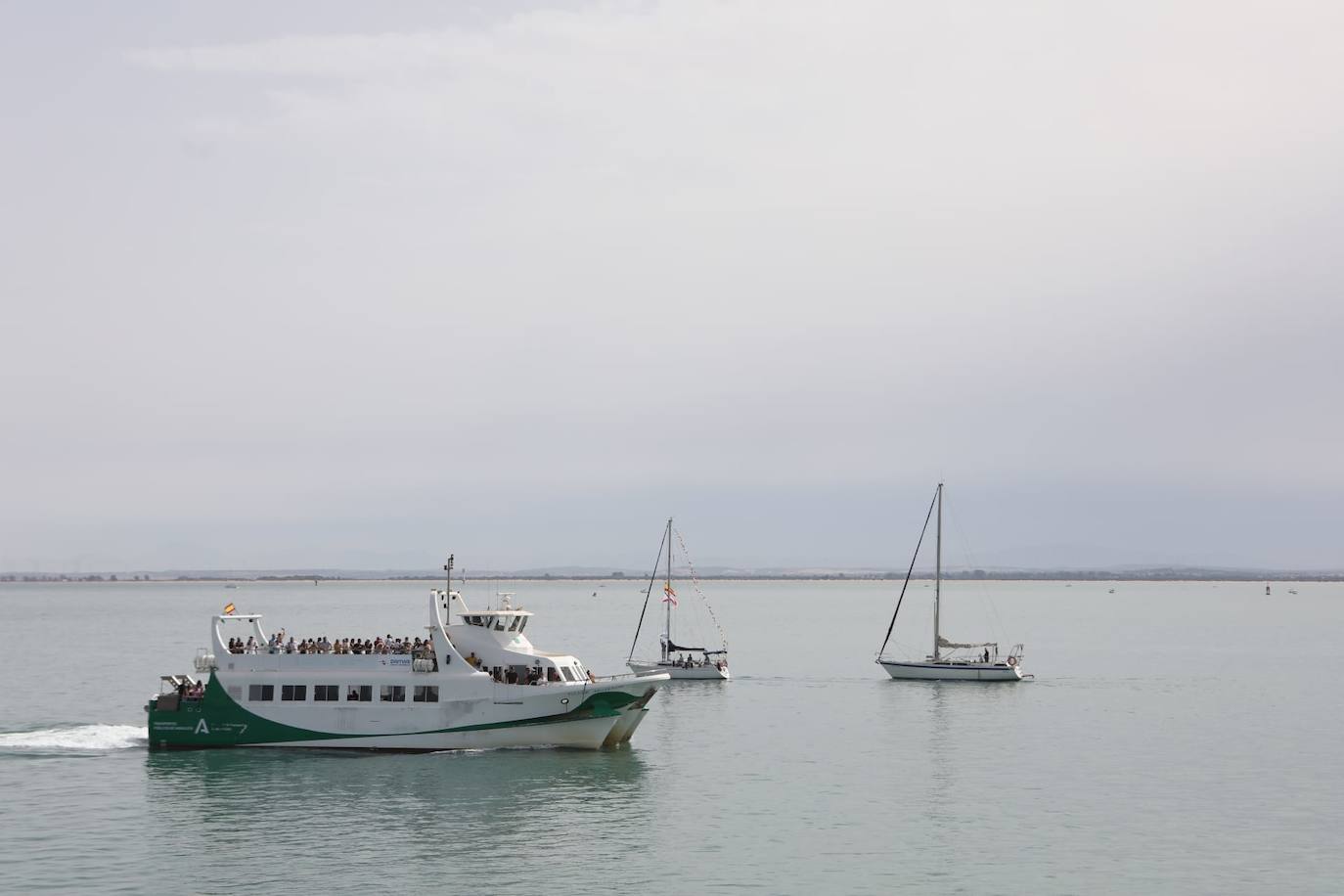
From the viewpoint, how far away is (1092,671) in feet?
426

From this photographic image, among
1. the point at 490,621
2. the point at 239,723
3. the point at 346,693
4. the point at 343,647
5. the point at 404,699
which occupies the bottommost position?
the point at 239,723

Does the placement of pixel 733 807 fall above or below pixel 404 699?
below

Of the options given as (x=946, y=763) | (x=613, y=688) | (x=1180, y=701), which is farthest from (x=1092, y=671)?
(x=613, y=688)

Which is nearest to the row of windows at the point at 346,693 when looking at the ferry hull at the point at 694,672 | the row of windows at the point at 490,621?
the row of windows at the point at 490,621

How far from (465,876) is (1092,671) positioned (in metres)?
98.1

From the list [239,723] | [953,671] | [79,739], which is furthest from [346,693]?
[953,671]

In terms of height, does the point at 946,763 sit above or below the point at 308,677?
below

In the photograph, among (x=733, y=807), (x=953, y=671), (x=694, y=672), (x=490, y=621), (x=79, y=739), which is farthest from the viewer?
(x=953, y=671)

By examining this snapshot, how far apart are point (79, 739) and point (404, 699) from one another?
1890 cm

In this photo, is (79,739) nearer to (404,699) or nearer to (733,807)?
(404,699)

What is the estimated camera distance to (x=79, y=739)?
2768 inches

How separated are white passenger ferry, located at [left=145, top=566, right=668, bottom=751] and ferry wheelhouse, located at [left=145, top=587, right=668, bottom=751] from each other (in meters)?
0.04

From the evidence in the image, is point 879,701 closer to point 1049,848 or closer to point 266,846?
point 1049,848

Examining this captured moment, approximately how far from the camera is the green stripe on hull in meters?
63.8
